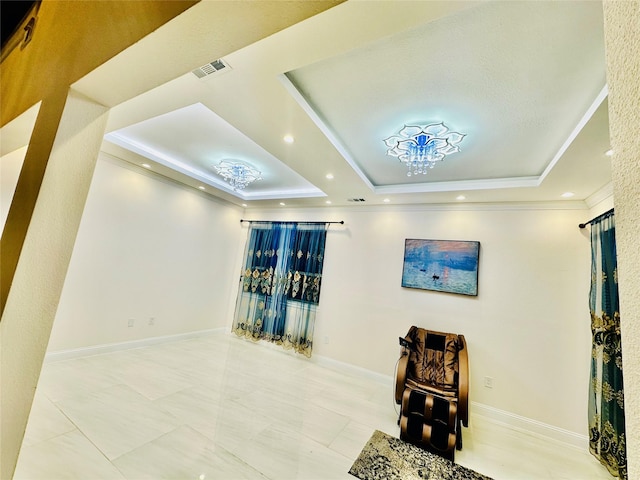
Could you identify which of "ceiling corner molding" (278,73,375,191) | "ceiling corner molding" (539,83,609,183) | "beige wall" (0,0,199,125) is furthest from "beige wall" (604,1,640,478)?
"ceiling corner molding" (278,73,375,191)

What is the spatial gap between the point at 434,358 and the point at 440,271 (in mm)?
1084

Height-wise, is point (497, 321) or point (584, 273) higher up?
point (584, 273)

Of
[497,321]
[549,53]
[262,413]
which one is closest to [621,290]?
[549,53]

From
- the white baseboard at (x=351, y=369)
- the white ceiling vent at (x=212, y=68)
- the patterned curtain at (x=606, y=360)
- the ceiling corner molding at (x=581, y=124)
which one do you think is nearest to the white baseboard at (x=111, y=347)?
the white baseboard at (x=351, y=369)

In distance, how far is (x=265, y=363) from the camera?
3764 mm

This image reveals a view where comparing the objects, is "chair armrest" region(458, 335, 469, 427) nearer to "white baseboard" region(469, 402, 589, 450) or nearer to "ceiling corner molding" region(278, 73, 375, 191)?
"white baseboard" region(469, 402, 589, 450)

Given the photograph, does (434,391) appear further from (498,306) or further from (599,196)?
(599,196)

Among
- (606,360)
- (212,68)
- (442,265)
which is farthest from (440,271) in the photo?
(212,68)

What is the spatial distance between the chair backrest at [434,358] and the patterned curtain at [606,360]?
1.11 m

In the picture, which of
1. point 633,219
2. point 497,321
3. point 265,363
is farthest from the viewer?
point 265,363

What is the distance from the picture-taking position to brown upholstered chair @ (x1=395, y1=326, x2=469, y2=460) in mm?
2176

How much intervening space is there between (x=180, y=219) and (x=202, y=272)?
1020 mm

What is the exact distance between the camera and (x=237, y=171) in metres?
→ 3.35

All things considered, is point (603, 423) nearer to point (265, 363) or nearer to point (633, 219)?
point (633, 219)
